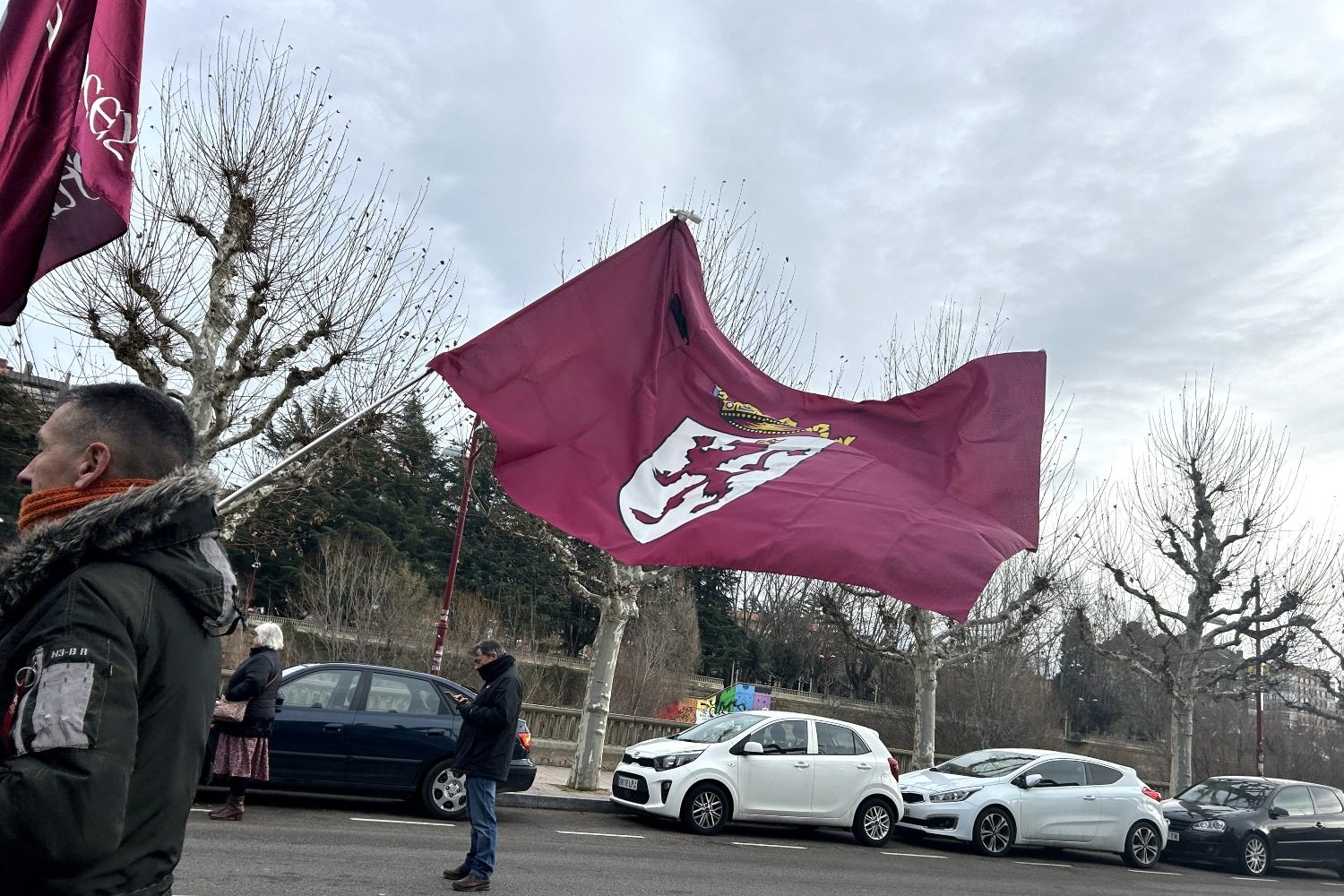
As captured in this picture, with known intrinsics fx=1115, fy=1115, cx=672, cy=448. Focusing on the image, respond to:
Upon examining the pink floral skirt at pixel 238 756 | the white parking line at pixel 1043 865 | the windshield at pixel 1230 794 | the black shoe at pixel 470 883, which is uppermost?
the windshield at pixel 1230 794

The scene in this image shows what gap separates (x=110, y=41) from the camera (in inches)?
178

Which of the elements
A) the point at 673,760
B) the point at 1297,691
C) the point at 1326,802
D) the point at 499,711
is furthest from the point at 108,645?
the point at 1297,691

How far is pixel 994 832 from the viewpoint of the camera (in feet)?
53.4

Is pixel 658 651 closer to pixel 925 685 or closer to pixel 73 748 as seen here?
pixel 925 685

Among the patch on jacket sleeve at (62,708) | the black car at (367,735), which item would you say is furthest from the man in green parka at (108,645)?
the black car at (367,735)

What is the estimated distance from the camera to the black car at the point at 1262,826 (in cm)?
1812

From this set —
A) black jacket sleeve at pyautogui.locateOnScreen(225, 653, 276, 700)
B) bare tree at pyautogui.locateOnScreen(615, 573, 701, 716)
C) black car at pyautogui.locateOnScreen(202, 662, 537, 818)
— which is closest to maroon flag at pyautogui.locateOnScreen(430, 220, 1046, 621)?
black jacket sleeve at pyautogui.locateOnScreen(225, 653, 276, 700)

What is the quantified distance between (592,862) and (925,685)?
48.4 ft

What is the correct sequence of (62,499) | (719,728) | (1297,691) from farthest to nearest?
(1297,691), (719,728), (62,499)

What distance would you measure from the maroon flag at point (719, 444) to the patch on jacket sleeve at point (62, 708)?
3.21 m

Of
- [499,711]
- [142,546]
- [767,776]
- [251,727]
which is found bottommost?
[767,776]

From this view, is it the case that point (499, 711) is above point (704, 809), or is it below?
above

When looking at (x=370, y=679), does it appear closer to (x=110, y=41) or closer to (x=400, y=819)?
(x=400, y=819)

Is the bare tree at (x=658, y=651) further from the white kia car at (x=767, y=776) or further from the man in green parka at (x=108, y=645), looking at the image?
the man in green parka at (x=108, y=645)
